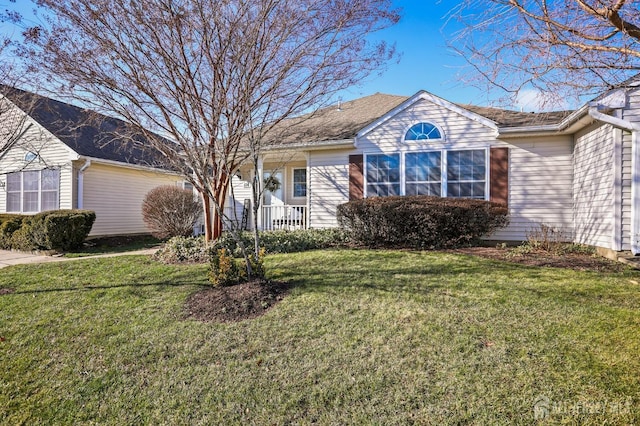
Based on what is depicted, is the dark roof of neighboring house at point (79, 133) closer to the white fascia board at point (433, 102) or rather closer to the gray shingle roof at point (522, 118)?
the white fascia board at point (433, 102)

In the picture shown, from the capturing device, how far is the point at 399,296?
15.3 feet

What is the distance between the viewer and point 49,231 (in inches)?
377

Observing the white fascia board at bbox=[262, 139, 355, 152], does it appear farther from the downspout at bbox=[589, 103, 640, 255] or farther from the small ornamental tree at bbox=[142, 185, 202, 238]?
the downspout at bbox=[589, 103, 640, 255]

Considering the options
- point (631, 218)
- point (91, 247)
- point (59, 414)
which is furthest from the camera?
point (91, 247)

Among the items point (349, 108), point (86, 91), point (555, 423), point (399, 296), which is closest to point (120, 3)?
point (86, 91)

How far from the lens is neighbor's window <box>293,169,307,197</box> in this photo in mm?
13076

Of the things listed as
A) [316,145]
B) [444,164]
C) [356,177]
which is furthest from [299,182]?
[444,164]

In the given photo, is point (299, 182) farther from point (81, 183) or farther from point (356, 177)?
point (81, 183)

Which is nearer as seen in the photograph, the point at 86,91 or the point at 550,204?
the point at 86,91

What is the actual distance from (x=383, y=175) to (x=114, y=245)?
9119mm

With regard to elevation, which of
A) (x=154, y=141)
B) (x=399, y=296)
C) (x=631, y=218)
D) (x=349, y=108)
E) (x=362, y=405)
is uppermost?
(x=349, y=108)

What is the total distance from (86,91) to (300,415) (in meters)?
6.34

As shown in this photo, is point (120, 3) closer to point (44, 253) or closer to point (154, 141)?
point (154, 141)

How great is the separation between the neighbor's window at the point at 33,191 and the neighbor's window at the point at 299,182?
8.42 metres
